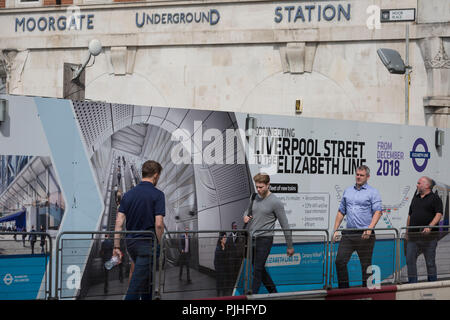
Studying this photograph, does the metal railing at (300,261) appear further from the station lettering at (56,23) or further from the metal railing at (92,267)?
the station lettering at (56,23)

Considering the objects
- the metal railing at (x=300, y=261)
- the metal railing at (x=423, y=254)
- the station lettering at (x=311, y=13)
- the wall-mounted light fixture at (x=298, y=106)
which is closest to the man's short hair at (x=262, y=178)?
the metal railing at (x=300, y=261)

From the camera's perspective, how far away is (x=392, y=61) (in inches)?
803

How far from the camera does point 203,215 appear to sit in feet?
36.8

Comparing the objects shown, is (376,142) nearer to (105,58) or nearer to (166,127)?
(166,127)

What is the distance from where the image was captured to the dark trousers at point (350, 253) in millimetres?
11859

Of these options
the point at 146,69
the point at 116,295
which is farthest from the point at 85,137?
the point at 146,69

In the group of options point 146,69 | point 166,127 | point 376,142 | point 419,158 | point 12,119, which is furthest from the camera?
point 146,69

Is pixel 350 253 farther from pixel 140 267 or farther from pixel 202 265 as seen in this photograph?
pixel 140 267

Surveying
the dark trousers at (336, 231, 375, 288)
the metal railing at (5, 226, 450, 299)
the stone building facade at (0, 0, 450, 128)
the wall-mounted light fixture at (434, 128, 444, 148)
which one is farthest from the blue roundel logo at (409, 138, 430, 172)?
the stone building facade at (0, 0, 450, 128)

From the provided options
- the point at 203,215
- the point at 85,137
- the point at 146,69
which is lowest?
the point at 203,215

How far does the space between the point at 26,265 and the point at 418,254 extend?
6.39m

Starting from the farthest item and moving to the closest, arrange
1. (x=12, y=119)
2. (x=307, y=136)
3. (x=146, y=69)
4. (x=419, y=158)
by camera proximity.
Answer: (x=146, y=69) < (x=419, y=158) < (x=307, y=136) < (x=12, y=119)

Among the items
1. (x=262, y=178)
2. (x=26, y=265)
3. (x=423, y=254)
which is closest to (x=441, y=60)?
(x=423, y=254)

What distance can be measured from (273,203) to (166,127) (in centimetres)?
180
